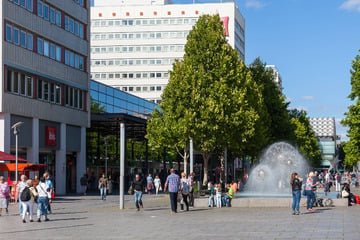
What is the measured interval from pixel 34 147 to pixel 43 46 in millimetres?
7887

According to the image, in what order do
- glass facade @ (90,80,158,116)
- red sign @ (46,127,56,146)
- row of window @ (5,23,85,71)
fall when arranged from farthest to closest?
glass facade @ (90,80,158,116), red sign @ (46,127,56,146), row of window @ (5,23,85,71)

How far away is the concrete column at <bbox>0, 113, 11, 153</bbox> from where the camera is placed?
145 ft

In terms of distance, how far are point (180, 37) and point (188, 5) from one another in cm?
665

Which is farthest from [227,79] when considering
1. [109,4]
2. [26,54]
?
[109,4]

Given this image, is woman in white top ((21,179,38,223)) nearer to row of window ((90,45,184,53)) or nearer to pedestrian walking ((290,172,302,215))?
pedestrian walking ((290,172,302,215))

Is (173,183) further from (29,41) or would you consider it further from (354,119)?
(354,119)

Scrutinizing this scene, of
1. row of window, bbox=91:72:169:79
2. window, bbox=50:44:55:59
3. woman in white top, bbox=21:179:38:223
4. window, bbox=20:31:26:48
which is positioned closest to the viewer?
woman in white top, bbox=21:179:38:223

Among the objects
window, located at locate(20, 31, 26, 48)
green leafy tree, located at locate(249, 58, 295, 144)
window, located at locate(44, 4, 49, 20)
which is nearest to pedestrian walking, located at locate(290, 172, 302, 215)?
window, located at locate(20, 31, 26, 48)

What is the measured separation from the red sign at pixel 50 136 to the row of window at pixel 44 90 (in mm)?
2226

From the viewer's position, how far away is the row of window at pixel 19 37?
45.3m

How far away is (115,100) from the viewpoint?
81938 mm

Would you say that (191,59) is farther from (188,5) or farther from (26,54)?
(188,5)

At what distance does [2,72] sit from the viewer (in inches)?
1731

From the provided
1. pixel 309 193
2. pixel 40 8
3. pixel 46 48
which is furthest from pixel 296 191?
pixel 40 8
